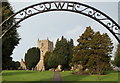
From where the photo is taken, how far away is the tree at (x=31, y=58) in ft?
235

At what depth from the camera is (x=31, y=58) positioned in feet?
237

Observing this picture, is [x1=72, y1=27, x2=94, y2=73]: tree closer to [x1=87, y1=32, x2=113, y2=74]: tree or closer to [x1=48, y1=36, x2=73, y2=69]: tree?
[x1=87, y1=32, x2=113, y2=74]: tree

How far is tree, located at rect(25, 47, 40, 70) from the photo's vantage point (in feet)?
235

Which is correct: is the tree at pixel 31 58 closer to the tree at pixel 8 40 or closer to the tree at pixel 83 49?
the tree at pixel 83 49

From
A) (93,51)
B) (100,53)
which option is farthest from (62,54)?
(100,53)

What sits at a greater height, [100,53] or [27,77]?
[100,53]

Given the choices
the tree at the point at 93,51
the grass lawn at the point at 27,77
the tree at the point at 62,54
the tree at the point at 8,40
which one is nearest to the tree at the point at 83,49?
the tree at the point at 93,51

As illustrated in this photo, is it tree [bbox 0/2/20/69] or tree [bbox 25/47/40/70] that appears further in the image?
tree [bbox 25/47/40/70]

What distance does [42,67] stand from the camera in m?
74.2

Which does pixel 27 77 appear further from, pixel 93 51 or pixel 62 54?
pixel 62 54

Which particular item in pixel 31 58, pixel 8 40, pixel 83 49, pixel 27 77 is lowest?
pixel 27 77

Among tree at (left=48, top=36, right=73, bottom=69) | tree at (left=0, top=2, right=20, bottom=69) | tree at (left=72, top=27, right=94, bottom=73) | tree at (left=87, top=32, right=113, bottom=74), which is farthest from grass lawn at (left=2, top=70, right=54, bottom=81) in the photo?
tree at (left=48, top=36, right=73, bottom=69)

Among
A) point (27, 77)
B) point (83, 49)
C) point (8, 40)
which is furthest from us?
point (83, 49)

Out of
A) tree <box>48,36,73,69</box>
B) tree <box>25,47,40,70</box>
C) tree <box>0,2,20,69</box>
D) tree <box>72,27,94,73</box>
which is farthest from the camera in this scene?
tree <box>25,47,40,70</box>
